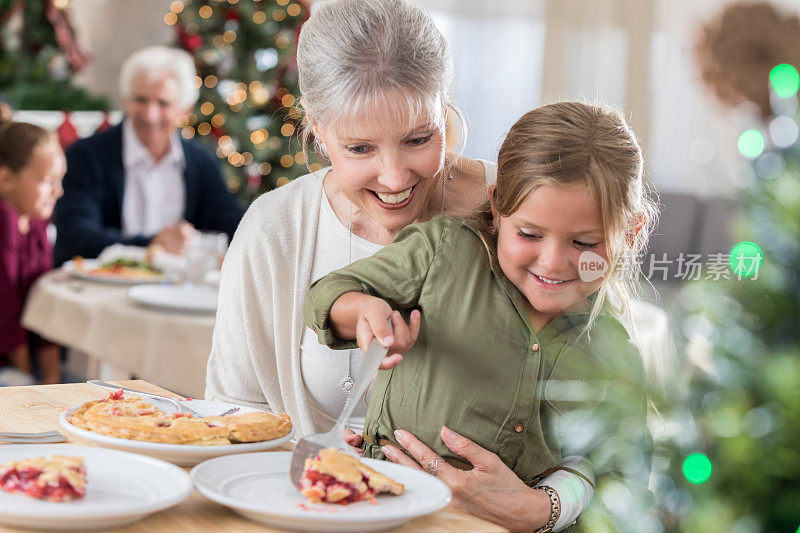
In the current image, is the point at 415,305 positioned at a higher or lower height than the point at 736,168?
lower

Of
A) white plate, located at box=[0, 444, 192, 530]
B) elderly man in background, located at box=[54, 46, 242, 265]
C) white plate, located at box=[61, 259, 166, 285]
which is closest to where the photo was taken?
white plate, located at box=[0, 444, 192, 530]

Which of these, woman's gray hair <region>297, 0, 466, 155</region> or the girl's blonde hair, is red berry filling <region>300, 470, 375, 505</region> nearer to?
the girl's blonde hair

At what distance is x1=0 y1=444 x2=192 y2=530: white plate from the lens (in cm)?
78

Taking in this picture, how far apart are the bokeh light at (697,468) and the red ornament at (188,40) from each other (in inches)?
242

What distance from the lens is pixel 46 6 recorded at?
273 inches

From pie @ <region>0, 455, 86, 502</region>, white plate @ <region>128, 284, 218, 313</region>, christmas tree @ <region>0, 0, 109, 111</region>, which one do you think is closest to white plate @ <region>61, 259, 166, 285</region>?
white plate @ <region>128, 284, 218, 313</region>

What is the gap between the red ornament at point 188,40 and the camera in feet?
20.3

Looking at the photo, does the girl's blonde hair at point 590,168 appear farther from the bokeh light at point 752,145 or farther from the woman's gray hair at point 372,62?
the bokeh light at point 752,145

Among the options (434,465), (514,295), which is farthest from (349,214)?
(434,465)

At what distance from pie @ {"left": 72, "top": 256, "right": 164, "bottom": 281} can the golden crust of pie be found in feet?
7.24

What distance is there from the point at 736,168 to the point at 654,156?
6.18 meters

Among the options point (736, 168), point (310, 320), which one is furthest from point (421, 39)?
point (736, 168)

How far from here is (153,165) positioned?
4543 mm

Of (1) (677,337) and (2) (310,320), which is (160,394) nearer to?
(2) (310,320)
